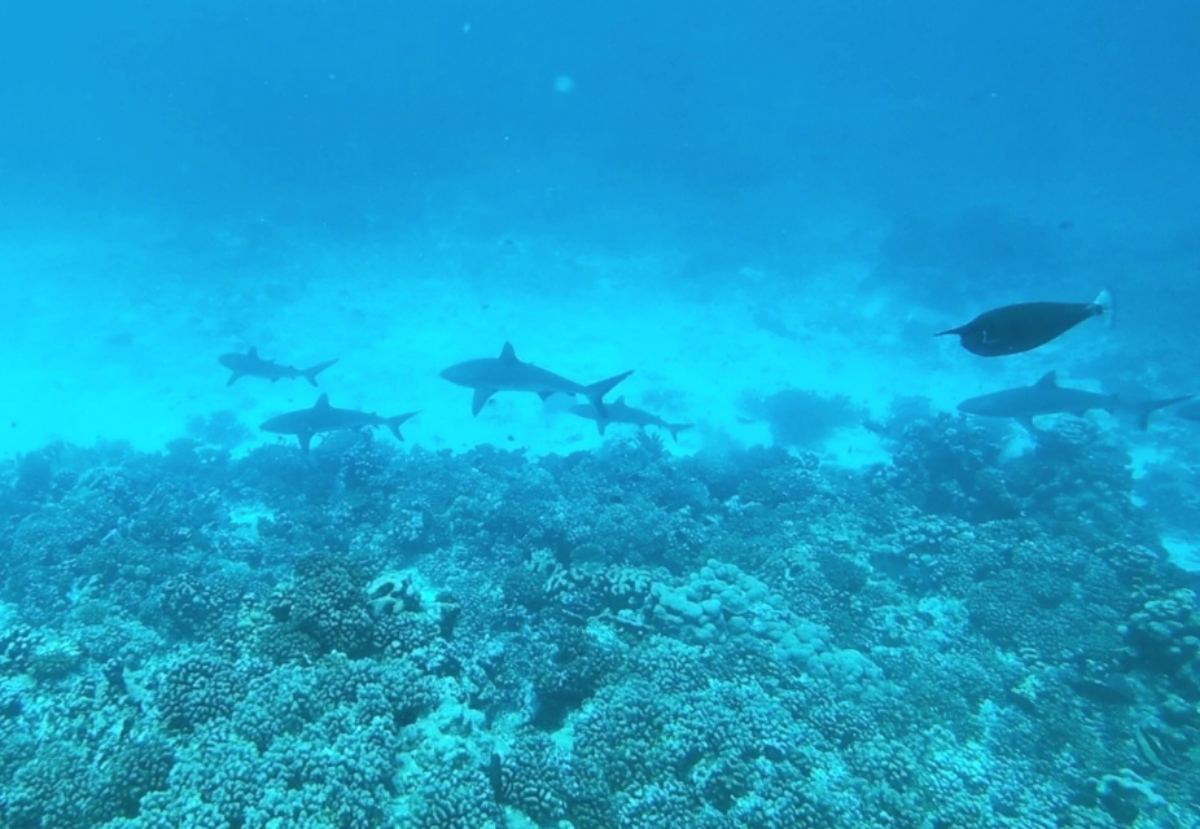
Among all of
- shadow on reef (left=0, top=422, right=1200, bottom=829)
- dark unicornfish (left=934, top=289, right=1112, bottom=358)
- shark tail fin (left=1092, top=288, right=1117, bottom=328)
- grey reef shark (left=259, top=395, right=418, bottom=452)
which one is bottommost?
shadow on reef (left=0, top=422, right=1200, bottom=829)

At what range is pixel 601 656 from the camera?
7199mm

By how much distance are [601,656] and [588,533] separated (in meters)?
3.95

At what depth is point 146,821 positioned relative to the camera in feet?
15.9

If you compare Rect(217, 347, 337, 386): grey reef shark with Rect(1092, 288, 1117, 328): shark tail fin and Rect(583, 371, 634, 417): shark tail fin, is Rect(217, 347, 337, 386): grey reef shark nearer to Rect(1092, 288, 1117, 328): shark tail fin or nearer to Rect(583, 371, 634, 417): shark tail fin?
Rect(583, 371, 634, 417): shark tail fin

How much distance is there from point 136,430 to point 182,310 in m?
11.5

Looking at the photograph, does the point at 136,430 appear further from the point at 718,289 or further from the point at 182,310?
the point at 718,289

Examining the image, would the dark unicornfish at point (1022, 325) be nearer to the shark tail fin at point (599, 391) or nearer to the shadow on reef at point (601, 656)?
the shadow on reef at point (601, 656)

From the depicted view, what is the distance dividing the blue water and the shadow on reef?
5 centimetres

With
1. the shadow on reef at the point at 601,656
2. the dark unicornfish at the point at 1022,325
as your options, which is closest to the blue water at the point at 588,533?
the shadow on reef at the point at 601,656

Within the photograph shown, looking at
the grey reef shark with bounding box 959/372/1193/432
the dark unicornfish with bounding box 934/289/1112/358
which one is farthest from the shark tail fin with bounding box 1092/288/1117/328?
the grey reef shark with bounding box 959/372/1193/432

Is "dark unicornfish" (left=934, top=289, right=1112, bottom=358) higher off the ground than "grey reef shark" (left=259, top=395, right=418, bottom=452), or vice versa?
"dark unicornfish" (left=934, top=289, right=1112, bottom=358)

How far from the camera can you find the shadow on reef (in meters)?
5.59

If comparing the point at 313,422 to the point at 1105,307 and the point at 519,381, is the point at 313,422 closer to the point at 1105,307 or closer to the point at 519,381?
the point at 519,381

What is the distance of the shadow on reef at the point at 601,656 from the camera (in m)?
5.59
